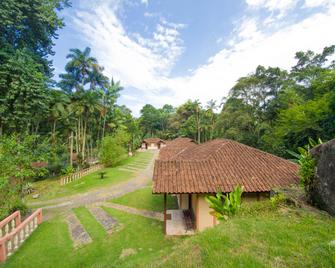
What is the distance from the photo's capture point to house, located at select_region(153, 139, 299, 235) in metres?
8.47

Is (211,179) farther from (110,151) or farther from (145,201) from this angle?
(110,151)

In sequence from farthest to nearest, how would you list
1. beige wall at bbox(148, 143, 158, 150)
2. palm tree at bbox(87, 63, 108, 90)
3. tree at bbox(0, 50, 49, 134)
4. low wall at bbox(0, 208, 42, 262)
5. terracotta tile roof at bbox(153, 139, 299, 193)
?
beige wall at bbox(148, 143, 158, 150)
palm tree at bbox(87, 63, 108, 90)
tree at bbox(0, 50, 49, 134)
terracotta tile roof at bbox(153, 139, 299, 193)
low wall at bbox(0, 208, 42, 262)

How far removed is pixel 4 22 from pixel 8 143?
871cm

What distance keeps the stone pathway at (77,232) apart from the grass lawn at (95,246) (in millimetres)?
206

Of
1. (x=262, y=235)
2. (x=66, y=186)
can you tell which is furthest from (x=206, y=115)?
(x=262, y=235)

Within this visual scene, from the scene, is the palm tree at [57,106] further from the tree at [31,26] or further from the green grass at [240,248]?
the green grass at [240,248]

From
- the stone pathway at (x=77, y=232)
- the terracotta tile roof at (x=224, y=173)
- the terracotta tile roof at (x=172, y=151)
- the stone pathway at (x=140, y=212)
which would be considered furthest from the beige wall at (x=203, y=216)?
the terracotta tile roof at (x=172, y=151)

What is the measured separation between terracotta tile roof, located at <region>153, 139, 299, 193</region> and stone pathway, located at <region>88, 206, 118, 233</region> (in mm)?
3782

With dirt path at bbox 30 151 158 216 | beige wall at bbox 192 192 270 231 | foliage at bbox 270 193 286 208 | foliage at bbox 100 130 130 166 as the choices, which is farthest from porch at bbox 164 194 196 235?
foliage at bbox 100 130 130 166

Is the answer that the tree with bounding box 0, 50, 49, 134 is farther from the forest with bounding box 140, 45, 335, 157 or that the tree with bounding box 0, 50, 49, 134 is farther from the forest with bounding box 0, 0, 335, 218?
the forest with bounding box 140, 45, 335, 157

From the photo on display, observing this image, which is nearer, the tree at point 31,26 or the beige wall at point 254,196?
the beige wall at point 254,196

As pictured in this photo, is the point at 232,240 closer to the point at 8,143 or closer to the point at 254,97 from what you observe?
the point at 8,143

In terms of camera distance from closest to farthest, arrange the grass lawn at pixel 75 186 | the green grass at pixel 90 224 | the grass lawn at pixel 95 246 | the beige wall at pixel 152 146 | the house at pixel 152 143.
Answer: the grass lawn at pixel 95 246 < the green grass at pixel 90 224 < the grass lawn at pixel 75 186 < the house at pixel 152 143 < the beige wall at pixel 152 146

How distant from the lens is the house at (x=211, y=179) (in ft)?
27.8
